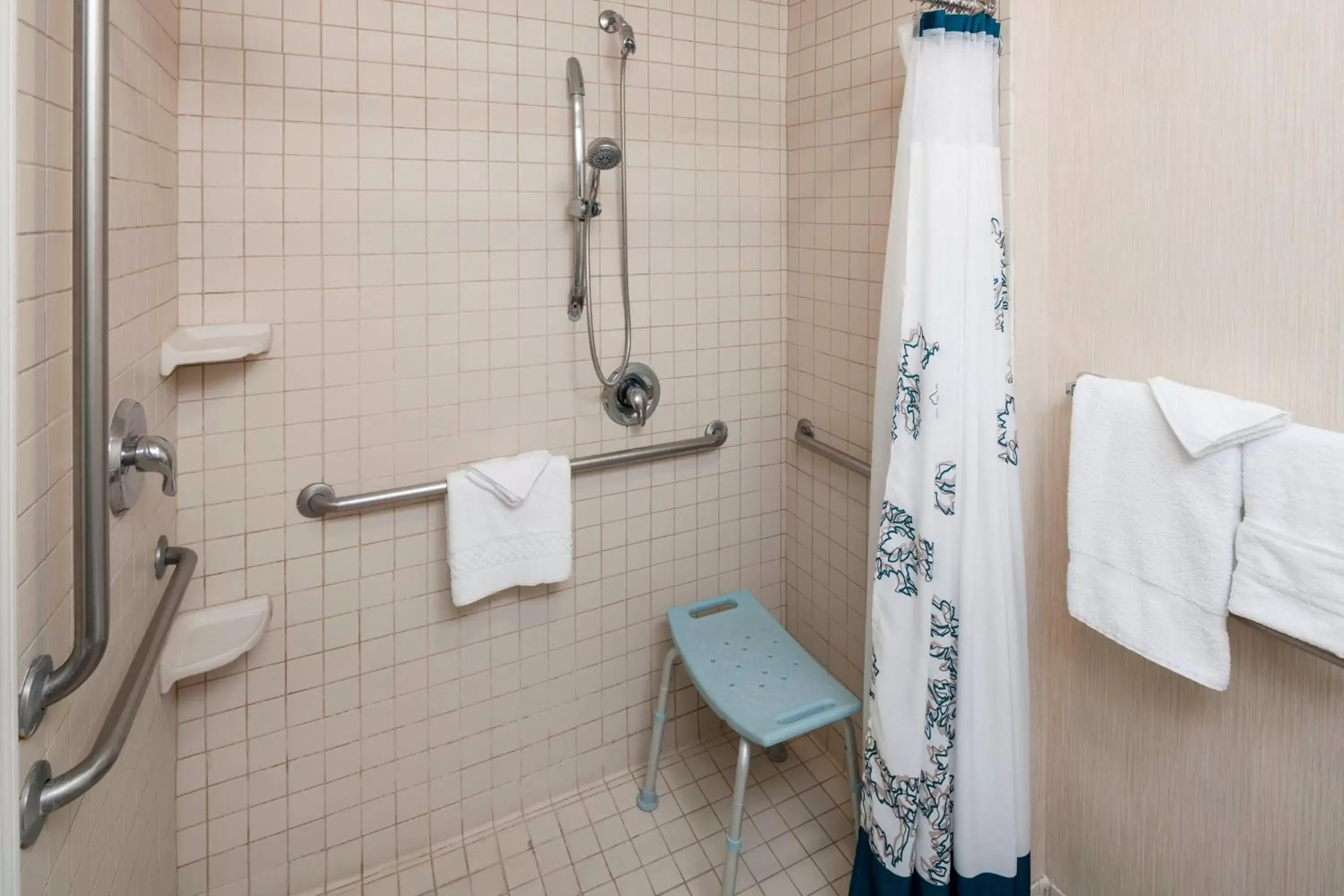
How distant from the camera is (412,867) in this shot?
1702 millimetres

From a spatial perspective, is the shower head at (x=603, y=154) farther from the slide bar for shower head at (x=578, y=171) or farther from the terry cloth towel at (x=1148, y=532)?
the terry cloth towel at (x=1148, y=532)

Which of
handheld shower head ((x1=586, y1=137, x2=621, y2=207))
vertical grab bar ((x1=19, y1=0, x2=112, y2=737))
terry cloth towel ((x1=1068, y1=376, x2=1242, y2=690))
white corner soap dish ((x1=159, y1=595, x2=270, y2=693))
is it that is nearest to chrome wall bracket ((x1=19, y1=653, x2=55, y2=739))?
vertical grab bar ((x1=19, y1=0, x2=112, y2=737))

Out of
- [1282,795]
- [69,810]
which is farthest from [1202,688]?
[69,810]

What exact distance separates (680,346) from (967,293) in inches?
31.6

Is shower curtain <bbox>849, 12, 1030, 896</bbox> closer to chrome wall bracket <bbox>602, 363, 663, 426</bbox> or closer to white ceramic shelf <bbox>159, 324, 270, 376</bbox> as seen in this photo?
chrome wall bracket <bbox>602, 363, 663, 426</bbox>

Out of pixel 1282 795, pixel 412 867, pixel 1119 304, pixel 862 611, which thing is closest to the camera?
pixel 1282 795

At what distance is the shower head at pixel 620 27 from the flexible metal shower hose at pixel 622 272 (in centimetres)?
3

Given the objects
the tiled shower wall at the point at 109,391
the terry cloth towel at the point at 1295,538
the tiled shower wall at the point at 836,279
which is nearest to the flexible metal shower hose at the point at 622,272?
the tiled shower wall at the point at 836,279

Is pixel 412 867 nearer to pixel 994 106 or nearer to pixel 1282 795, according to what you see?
pixel 1282 795

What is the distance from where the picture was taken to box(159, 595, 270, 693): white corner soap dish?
1.34 metres

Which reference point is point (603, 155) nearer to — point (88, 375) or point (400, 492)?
point (400, 492)

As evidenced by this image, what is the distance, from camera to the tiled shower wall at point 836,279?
1.64 m

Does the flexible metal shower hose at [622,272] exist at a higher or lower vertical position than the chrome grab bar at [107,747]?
higher

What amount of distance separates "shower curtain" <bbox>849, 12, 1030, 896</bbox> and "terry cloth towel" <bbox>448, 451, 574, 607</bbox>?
0.73 meters
